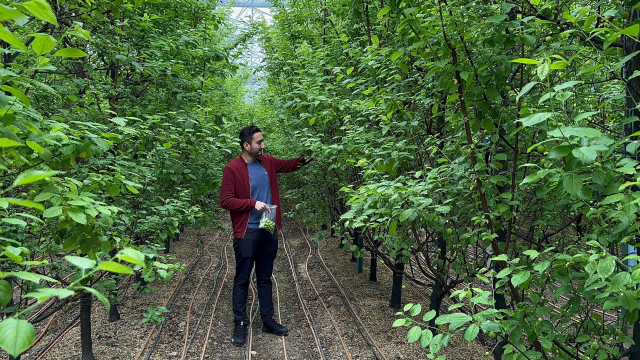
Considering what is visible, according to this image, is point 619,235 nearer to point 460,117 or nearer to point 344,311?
point 460,117

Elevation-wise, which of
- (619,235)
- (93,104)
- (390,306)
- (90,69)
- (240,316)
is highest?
(90,69)

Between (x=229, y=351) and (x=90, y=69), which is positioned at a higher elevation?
(x=90, y=69)

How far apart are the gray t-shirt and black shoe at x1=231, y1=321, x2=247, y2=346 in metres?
1.10

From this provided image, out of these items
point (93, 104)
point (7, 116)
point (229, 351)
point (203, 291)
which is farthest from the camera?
point (203, 291)

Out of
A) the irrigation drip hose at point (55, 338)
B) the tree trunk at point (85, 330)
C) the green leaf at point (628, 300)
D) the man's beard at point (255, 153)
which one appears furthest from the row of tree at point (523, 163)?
the irrigation drip hose at point (55, 338)

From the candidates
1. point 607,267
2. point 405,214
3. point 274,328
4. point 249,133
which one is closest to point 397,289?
point 274,328

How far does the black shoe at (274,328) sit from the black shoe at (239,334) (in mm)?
272

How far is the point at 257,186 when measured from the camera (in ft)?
14.9

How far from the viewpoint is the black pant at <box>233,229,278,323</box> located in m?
4.39

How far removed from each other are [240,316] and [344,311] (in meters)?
1.49

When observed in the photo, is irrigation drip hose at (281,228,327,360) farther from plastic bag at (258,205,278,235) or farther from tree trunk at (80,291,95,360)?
tree trunk at (80,291,95,360)

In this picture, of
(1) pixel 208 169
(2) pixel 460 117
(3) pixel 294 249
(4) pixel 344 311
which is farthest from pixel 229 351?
(3) pixel 294 249

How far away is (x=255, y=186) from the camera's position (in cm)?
454

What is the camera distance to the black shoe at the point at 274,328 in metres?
4.66
